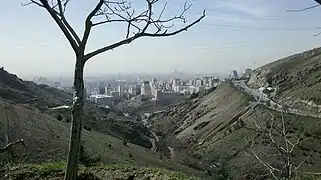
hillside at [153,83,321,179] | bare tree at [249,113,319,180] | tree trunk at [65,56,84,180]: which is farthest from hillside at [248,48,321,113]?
tree trunk at [65,56,84,180]

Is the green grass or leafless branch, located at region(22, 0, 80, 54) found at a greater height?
leafless branch, located at region(22, 0, 80, 54)

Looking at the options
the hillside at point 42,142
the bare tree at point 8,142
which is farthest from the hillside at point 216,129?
the bare tree at point 8,142

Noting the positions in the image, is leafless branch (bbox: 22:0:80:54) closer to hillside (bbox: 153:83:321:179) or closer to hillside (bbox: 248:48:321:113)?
hillside (bbox: 153:83:321:179)

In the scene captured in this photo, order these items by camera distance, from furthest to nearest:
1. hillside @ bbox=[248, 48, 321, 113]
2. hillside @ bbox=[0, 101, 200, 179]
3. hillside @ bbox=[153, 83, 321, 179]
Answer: hillside @ bbox=[248, 48, 321, 113], hillside @ bbox=[153, 83, 321, 179], hillside @ bbox=[0, 101, 200, 179]

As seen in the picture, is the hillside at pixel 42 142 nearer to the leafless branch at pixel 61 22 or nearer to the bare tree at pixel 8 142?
the bare tree at pixel 8 142

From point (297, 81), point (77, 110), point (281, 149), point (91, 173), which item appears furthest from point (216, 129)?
point (77, 110)

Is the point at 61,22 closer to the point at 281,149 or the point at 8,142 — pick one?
the point at 281,149

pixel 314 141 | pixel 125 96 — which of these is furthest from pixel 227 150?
pixel 125 96

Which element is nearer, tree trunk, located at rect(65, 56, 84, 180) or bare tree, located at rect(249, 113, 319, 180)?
tree trunk, located at rect(65, 56, 84, 180)
